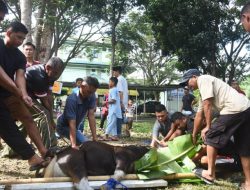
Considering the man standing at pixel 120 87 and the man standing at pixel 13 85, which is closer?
the man standing at pixel 13 85

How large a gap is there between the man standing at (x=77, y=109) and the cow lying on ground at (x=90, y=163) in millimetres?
811

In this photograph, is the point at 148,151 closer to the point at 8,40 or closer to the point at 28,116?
the point at 28,116

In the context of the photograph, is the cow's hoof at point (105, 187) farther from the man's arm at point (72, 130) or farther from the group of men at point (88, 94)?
the man's arm at point (72, 130)

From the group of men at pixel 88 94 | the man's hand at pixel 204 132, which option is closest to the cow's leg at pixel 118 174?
the group of men at pixel 88 94

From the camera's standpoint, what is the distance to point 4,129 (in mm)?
4699

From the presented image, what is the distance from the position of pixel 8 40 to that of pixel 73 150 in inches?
65.8

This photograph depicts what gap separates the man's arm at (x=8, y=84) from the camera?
4.47 meters

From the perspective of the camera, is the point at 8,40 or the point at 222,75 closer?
the point at 8,40

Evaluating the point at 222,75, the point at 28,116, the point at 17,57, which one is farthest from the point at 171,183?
the point at 222,75

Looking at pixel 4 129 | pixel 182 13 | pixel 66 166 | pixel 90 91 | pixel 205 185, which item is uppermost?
pixel 182 13

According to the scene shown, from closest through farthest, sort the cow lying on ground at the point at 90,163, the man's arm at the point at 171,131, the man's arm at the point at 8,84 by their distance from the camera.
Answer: the cow lying on ground at the point at 90,163 < the man's arm at the point at 8,84 < the man's arm at the point at 171,131

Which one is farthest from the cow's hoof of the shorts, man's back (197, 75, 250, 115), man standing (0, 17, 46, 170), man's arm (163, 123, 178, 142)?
man's arm (163, 123, 178, 142)

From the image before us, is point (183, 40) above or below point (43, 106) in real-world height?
above

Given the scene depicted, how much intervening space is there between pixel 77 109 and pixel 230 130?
224 centimetres
